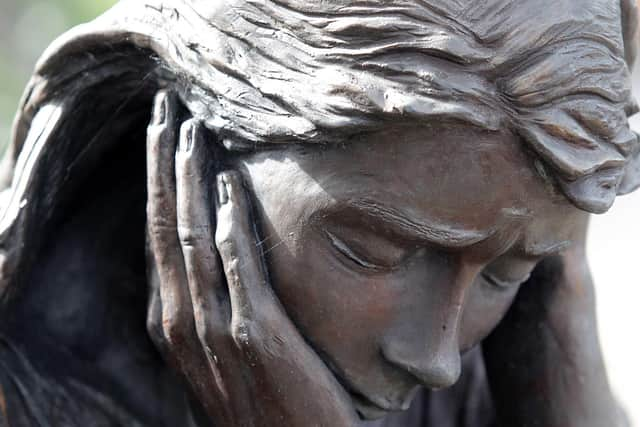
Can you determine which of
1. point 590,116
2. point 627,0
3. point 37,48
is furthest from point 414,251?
point 37,48

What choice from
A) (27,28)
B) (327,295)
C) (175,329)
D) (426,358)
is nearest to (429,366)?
(426,358)

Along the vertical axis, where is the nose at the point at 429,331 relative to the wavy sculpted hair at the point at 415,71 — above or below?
below

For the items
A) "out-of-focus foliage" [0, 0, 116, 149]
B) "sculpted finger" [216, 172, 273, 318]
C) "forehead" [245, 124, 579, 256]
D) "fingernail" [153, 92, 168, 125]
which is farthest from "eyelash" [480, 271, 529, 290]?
"out-of-focus foliage" [0, 0, 116, 149]

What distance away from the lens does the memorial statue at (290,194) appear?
2.67 ft

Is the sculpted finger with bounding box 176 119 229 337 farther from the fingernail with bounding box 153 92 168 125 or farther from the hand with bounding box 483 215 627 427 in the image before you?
the hand with bounding box 483 215 627 427

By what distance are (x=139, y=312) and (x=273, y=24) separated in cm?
40

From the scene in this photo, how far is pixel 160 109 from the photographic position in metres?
0.93

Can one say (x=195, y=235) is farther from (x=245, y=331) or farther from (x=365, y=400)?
(x=365, y=400)

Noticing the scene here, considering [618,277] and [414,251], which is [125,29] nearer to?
[414,251]

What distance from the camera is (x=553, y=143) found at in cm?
82

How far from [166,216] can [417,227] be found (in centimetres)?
23

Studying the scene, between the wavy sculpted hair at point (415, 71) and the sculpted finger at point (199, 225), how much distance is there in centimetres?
2

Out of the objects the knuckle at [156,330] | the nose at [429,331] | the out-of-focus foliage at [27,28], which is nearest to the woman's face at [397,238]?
the nose at [429,331]

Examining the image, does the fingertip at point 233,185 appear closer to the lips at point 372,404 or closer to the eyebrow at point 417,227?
the eyebrow at point 417,227
